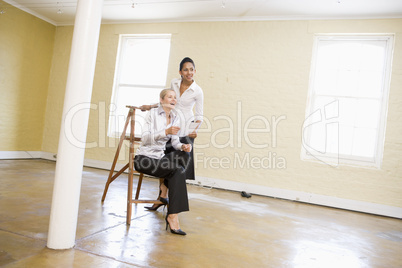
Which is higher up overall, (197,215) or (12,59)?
(12,59)

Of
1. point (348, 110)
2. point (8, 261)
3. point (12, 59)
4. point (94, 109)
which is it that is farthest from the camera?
point (94, 109)

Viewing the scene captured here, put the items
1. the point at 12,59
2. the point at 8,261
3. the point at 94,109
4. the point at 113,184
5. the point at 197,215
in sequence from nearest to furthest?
the point at 8,261 < the point at 197,215 < the point at 113,184 < the point at 12,59 < the point at 94,109

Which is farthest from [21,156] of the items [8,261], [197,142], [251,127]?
[8,261]

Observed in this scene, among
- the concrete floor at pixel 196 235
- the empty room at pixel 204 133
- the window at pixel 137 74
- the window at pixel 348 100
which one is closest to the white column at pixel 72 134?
the empty room at pixel 204 133

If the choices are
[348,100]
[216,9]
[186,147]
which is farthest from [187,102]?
[348,100]

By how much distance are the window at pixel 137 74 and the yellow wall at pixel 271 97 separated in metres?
0.34

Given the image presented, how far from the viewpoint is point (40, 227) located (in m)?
2.42

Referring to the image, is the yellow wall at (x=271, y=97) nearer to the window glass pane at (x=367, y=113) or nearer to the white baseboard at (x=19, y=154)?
the window glass pane at (x=367, y=113)

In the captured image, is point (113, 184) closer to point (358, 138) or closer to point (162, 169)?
point (162, 169)

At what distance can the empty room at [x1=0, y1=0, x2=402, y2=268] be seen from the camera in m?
2.16

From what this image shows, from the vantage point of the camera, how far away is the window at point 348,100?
5.06m

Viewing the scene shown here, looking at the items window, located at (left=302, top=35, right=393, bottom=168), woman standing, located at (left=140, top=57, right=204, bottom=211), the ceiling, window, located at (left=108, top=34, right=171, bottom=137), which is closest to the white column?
woman standing, located at (left=140, top=57, right=204, bottom=211)

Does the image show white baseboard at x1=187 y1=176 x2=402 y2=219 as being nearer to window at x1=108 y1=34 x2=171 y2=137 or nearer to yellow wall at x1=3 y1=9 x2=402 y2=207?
yellow wall at x1=3 y1=9 x2=402 y2=207

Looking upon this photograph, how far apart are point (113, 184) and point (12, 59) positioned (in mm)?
3920
